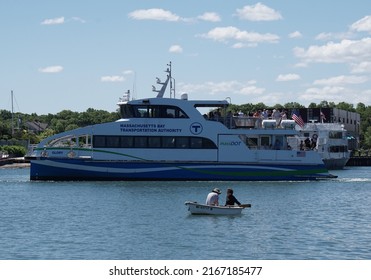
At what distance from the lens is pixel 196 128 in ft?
172

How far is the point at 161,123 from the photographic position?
5216 cm

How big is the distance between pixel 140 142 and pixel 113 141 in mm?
1743

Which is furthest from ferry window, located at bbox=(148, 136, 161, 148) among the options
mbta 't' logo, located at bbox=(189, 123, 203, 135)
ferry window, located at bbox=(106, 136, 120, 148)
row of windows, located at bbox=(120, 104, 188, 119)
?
mbta 't' logo, located at bbox=(189, 123, 203, 135)

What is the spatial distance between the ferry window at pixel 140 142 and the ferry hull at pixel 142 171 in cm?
115

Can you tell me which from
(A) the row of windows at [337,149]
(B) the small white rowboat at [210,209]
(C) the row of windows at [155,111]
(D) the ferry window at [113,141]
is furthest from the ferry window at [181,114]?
(A) the row of windows at [337,149]

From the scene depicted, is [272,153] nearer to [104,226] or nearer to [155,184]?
[155,184]

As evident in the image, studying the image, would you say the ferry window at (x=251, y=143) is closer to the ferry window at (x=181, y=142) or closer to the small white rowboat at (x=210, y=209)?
the ferry window at (x=181, y=142)

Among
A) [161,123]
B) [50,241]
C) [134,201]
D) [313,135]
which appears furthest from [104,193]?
[313,135]

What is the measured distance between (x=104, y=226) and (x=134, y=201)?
9.83 meters

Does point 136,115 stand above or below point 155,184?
above

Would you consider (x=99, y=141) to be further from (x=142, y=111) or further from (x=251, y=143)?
(x=251, y=143)

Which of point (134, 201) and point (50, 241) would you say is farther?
point (134, 201)

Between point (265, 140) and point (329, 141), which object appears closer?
point (265, 140)

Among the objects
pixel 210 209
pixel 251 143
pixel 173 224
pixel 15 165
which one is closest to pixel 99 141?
pixel 251 143
